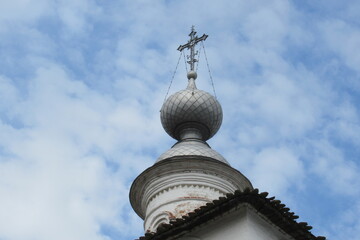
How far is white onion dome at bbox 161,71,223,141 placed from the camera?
53.3ft

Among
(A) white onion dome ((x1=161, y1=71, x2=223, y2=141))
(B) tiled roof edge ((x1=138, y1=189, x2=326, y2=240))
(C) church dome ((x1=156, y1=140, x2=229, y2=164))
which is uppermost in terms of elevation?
(A) white onion dome ((x1=161, y1=71, x2=223, y2=141))

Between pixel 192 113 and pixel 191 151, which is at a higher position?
pixel 192 113

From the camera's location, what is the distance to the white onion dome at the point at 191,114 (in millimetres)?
16250

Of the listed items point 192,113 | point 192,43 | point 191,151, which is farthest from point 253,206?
point 192,43

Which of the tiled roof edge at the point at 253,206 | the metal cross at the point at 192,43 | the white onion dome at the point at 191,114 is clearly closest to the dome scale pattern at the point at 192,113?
the white onion dome at the point at 191,114

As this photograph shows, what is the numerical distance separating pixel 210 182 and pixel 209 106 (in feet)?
8.41

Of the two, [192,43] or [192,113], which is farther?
[192,43]

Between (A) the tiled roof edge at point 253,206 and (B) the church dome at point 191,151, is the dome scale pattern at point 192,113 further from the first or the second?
(A) the tiled roof edge at point 253,206

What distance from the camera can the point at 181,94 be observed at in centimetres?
1653

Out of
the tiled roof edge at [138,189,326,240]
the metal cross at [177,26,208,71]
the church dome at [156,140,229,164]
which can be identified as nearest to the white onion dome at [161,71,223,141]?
the church dome at [156,140,229,164]

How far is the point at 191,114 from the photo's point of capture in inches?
640

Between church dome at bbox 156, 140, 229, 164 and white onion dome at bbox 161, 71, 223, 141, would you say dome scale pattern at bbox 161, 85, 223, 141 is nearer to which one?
white onion dome at bbox 161, 71, 223, 141

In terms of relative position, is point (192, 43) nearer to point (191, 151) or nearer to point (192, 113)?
point (192, 113)

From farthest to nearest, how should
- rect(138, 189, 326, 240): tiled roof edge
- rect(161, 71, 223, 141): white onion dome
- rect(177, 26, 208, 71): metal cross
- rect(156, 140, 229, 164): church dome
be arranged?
1. rect(177, 26, 208, 71): metal cross
2. rect(161, 71, 223, 141): white onion dome
3. rect(156, 140, 229, 164): church dome
4. rect(138, 189, 326, 240): tiled roof edge
